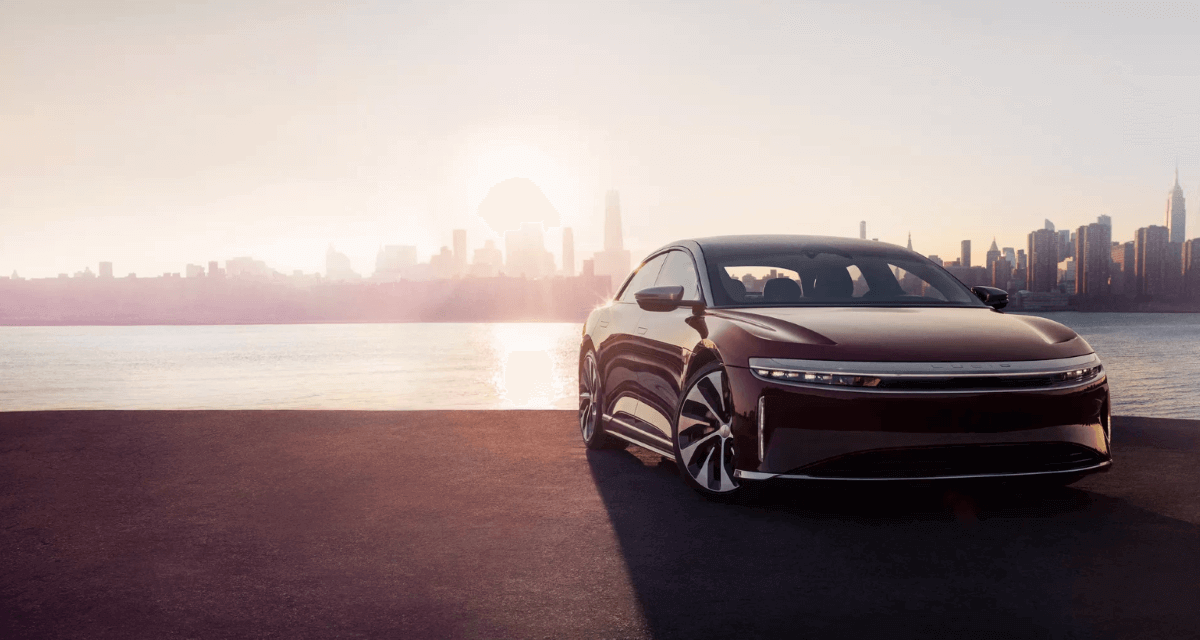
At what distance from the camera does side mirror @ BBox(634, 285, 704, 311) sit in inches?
233

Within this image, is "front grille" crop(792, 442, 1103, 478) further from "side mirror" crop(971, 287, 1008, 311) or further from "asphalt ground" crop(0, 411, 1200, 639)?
"side mirror" crop(971, 287, 1008, 311)

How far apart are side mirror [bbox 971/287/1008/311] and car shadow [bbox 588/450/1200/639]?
1.30 meters

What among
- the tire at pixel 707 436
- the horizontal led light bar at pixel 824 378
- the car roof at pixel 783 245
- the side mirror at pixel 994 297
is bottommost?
the tire at pixel 707 436

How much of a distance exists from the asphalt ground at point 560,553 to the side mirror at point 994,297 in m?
1.28

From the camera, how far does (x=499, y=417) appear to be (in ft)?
32.3

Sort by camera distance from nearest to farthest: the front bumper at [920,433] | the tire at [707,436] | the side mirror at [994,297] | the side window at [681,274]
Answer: the front bumper at [920,433]
the tire at [707,436]
the side mirror at [994,297]
the side window at [681,274]

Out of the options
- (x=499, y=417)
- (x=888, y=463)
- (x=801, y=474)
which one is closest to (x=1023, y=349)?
(x=888, y=463)

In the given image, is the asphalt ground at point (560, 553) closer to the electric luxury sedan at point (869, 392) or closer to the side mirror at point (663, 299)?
the electric luxury sedan at point (869, 392)

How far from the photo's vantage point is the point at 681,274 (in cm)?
699

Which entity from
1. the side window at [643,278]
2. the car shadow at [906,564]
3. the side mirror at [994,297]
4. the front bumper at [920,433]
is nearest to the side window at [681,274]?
the side window at [643,278]

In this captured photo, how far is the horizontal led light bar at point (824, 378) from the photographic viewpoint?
4.68 meters

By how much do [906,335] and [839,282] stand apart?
163 cm

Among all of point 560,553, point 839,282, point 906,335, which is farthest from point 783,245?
point 560,553

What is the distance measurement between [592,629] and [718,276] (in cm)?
342
